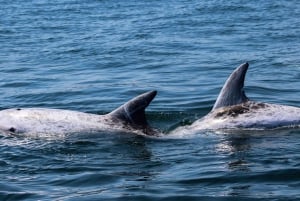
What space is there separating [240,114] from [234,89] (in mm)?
456

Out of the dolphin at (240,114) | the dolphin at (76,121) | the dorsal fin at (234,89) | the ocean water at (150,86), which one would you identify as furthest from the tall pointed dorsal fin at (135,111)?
the dorsal fin at (234,89)

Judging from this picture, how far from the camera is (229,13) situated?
31.8m

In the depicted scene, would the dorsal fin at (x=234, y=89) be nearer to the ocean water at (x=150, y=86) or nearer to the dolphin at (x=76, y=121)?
the ocean water at (x=150, y=86)

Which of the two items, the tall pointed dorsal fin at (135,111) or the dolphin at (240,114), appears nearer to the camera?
the tall pointed dorsal fin at (135,111)

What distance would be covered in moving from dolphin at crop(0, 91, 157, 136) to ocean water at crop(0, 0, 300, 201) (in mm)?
269

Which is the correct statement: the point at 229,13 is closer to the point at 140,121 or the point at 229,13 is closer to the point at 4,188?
the point at 140,121

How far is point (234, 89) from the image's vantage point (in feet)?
43.5

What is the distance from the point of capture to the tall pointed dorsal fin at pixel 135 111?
12.7 meters

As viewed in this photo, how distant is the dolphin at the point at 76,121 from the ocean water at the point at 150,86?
10.6 inches

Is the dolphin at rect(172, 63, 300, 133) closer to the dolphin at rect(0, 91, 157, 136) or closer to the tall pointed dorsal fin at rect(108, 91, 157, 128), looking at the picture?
the tall pointed dorsal fin at rect(108, 91, 157, 128)

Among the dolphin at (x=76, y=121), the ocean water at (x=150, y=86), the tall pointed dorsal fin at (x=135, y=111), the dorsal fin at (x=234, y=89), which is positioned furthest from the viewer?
the dorsal fin at (x=234, y=89)

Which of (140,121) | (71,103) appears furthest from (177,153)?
(71,103)

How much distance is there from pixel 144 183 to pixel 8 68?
13392mm

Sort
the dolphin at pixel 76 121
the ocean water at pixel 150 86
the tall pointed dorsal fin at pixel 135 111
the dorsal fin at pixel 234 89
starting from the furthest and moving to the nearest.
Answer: the dorsal fin at pixel 234 89, the dolphin at pixel 76 121, the tall pointed dorsal fin at pixel 135 111, the ocean water at pixel 150 86
